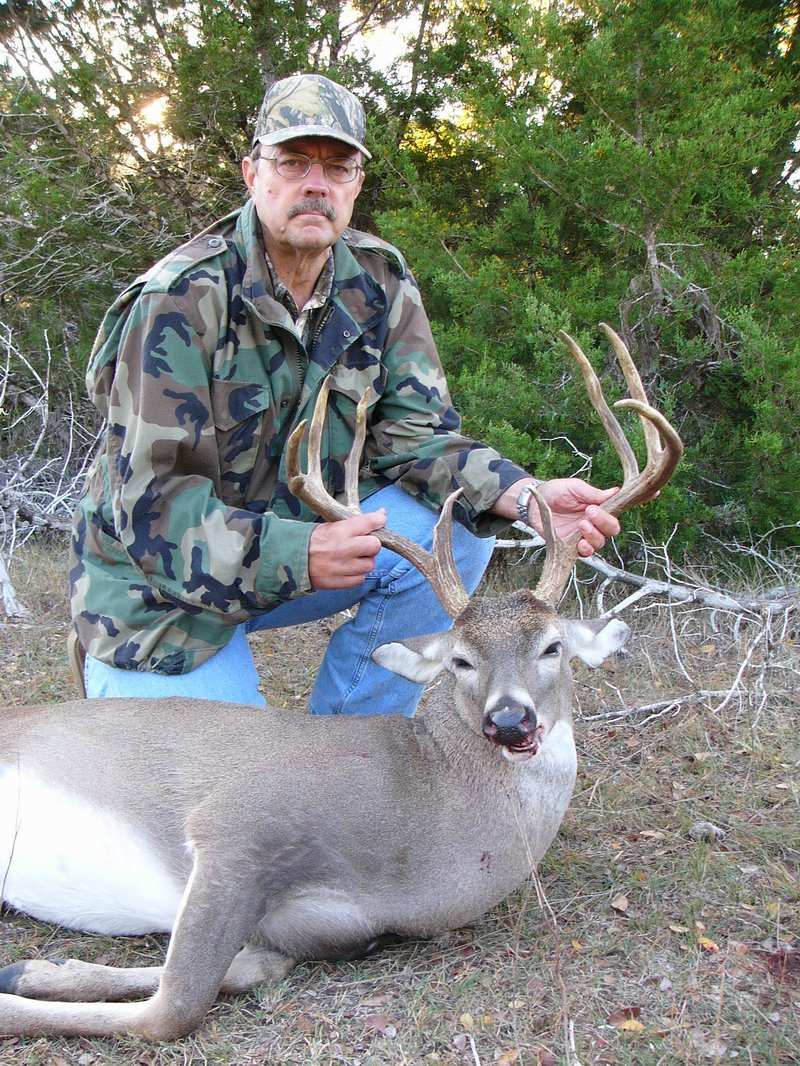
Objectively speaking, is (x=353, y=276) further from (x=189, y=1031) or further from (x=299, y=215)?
(x=189, y=1031)

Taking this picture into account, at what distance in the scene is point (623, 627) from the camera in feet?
10.8

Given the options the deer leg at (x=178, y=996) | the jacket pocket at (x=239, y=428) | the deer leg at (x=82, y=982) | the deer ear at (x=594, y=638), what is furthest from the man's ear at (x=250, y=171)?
the deer leg at (x=82, y=982)

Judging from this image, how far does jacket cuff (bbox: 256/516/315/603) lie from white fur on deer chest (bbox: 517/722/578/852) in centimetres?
88

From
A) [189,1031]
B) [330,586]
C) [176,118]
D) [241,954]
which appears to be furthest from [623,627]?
[176,118]

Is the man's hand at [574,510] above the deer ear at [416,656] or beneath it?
above

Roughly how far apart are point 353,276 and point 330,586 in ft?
4.56

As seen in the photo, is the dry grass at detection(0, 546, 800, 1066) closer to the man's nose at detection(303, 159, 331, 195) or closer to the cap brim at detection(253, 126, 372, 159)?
the man's nose at detection(303, 159, 331, 195)

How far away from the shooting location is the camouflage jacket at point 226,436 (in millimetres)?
3432

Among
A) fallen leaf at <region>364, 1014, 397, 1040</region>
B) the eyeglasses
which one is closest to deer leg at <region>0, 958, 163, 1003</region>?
fallen leaf at <region>364, 1014, 397, 1040</region>

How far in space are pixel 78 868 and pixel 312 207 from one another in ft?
7.53

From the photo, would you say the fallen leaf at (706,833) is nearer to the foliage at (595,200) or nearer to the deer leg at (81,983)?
the deer leg at (81,983)

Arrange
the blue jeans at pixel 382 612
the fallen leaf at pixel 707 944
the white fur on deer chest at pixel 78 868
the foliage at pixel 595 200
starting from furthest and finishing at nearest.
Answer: the foliage at pixel 595 200 < the blue jeans at pixel 382 612 < the white fur on deer chest at pixel 78 868 < the fallen leaf at pixel 707 944

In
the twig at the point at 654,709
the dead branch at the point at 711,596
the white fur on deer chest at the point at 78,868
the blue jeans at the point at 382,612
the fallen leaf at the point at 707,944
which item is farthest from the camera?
the dead branch at the point at 711,596

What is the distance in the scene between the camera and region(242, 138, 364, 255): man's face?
3.72 meters
